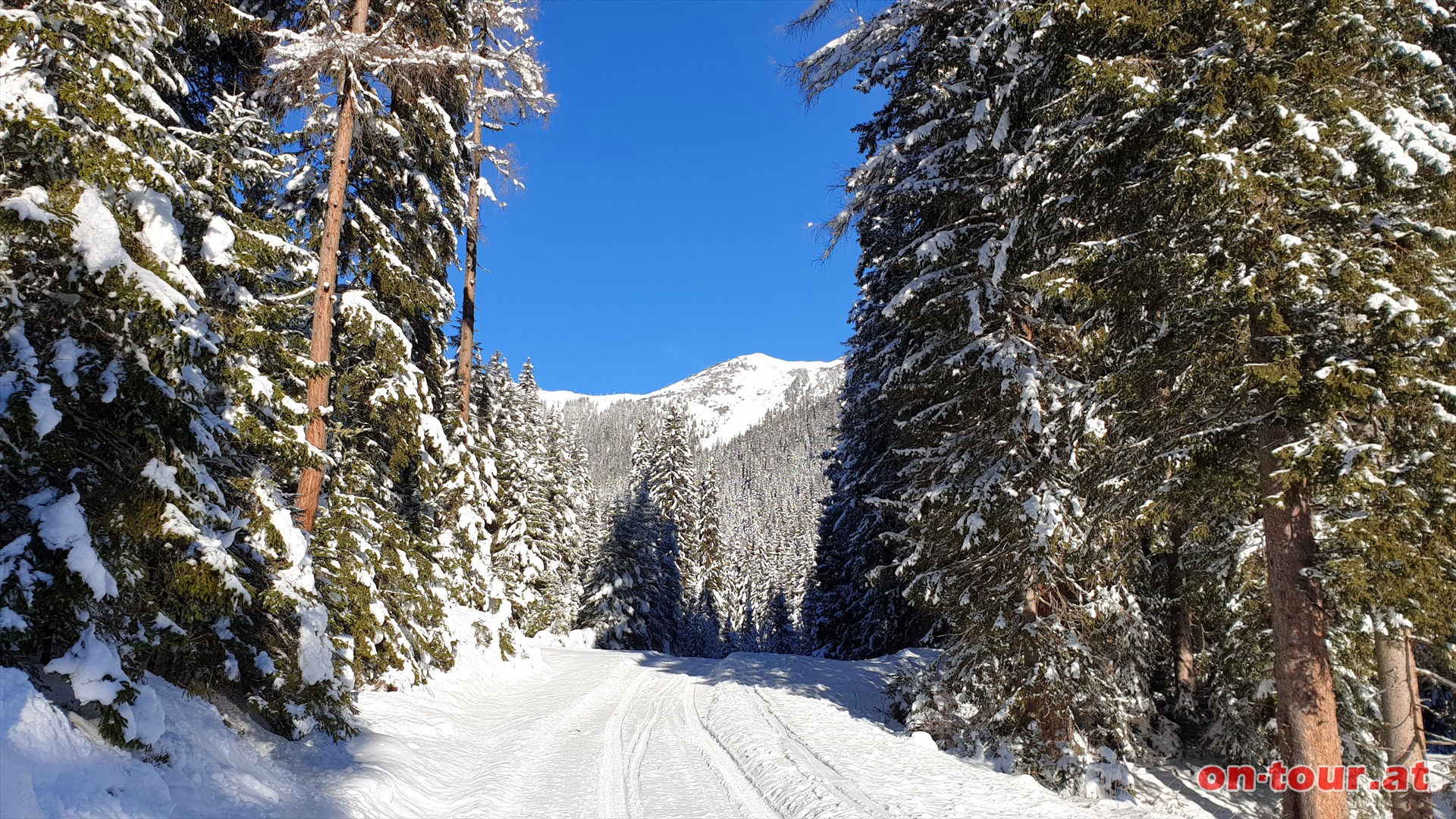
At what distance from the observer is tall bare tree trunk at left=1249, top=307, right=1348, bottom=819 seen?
622cm

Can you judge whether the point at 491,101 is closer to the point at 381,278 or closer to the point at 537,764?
the point at 381,278

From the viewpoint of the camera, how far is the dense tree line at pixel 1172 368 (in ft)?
19.7

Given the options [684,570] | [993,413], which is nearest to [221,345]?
[993,413]

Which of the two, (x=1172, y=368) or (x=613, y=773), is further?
(x=613, y=773)

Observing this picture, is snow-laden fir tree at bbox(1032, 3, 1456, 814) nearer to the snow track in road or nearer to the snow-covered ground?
the snow-covered ground

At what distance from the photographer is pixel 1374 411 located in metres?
6.06

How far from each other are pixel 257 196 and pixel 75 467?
24.2ft

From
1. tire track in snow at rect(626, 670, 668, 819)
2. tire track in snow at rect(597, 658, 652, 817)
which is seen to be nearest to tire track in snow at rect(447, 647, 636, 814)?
tire track in snow at rect(597, 658, 652, 817)

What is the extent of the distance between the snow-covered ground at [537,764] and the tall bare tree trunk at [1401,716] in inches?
89.9

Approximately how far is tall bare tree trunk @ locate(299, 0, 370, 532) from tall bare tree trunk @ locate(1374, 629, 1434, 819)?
13.4m

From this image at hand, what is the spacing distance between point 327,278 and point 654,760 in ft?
28.3

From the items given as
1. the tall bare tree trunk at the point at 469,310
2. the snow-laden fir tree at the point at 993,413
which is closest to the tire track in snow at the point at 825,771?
the snow-laden fir tree at the point at 993,413

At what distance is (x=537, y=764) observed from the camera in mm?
9531

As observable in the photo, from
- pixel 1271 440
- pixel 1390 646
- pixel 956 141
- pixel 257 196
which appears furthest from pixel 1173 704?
pixel 257 196
